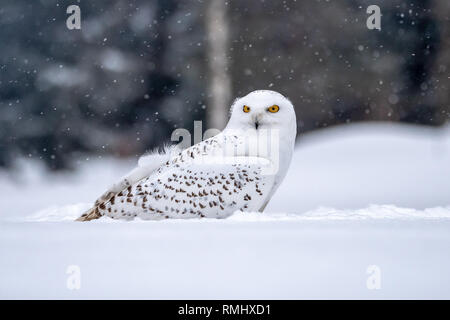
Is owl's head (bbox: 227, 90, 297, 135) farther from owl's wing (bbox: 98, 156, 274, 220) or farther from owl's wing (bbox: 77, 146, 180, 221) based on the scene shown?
owl's wing (bbox: 77, 146, 180, 221)

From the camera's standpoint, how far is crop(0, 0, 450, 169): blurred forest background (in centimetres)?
549

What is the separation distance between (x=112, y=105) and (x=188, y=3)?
1.49 m

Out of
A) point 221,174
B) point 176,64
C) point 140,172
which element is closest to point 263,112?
point 221,174

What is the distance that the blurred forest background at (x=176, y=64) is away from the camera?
549cm

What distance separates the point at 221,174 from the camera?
2172 millimetres

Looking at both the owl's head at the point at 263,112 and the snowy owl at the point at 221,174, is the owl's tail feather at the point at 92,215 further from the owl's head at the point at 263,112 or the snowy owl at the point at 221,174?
the owl's head at the point at 263,112

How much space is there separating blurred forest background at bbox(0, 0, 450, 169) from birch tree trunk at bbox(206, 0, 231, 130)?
0.02 metres

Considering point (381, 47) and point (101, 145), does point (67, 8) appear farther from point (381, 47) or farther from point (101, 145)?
point (381, 47)

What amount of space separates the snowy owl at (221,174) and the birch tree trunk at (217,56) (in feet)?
9.51

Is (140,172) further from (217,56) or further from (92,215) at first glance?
(217,56)

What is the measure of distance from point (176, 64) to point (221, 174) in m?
3.78

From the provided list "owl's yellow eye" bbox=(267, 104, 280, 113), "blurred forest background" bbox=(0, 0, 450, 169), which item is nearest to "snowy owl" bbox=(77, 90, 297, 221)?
"owl's yellow eye" bbox=(267, 104, 280, 113)

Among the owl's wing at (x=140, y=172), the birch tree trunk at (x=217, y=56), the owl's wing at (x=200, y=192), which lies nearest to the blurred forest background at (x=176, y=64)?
the birch tree trunk at (x=217, y=56)

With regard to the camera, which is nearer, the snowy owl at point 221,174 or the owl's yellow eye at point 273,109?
the snowy owl at point 221,174
